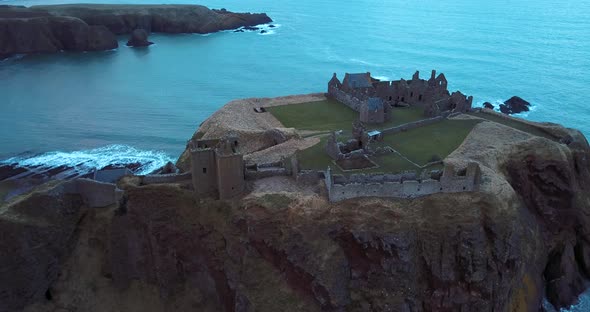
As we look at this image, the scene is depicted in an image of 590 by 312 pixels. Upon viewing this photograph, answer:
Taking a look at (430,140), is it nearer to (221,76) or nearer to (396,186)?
(396,186)

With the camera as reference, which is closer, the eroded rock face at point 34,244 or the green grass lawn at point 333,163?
the eroded rock face at point 34,244

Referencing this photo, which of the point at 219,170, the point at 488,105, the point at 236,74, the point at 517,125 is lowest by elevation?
the point at 488,105

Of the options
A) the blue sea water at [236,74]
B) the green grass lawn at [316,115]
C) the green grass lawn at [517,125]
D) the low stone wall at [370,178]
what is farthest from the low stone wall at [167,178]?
the green grass lawn at [517,125]

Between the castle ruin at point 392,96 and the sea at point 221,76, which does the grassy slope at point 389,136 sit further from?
the sea at point 221,76

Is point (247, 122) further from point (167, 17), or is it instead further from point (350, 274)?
point (167, 17)

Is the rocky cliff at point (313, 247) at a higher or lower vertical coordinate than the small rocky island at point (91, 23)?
lower

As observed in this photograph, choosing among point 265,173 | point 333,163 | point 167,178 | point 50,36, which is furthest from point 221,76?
point 265,173

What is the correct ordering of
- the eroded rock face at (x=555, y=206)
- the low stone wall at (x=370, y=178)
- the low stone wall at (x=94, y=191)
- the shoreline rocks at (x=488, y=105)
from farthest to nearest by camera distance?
the shoreline rocks at (x=488, y=105) → the eroded rock face at (x=555, y=206) → the low stone wall at (x=94, y=191) → the low stone wall at (x=370, y=178)
